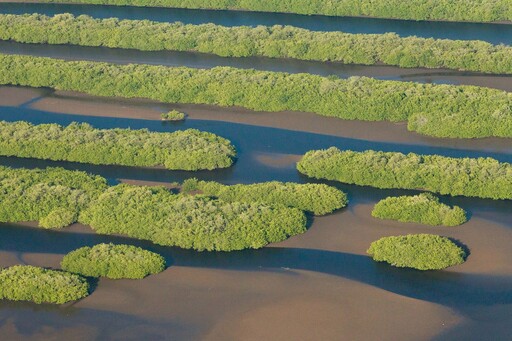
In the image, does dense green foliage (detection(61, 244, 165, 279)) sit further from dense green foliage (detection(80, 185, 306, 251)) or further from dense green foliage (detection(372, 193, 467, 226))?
dense green foliage (detection(372, 193, 467, 226))

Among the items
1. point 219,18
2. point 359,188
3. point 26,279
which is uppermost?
point 219,18

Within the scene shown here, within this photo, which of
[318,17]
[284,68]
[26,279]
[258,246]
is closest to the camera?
[26,279]

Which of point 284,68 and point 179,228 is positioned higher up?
point 284,68

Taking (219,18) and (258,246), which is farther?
(219,18)

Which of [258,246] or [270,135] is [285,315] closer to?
[258,246]

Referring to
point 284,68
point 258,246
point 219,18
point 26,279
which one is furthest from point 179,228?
point 219,18

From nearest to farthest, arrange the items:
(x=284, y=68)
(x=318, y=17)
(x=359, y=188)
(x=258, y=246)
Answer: (x=258, y=246) → (x=359, y=188) → (x=284, y=68) → (x=318, y=17)
